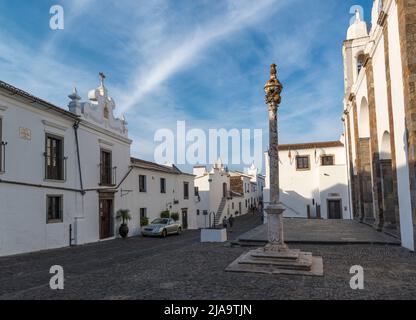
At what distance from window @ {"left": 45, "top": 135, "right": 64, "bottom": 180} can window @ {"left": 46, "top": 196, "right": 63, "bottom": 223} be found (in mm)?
906

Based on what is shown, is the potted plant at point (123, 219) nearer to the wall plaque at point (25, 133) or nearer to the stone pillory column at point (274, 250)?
the wall plaque at point (25, 133)

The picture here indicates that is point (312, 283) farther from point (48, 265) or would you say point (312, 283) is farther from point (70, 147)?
point (70, 147)

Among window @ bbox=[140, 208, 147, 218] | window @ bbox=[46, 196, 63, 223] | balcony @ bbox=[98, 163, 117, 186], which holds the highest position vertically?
balcony @ bbox=[98, 163, 117, 186]

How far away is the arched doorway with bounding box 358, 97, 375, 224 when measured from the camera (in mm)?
16531

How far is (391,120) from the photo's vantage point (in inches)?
405

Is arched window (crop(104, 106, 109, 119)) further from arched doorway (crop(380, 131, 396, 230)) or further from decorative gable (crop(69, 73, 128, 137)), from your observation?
arched doorway (crop(380, 131, 396, 230))

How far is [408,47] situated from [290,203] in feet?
72.8

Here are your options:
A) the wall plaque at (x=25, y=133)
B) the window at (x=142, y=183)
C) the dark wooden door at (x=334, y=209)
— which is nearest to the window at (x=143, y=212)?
the window at (x=142, y=183)

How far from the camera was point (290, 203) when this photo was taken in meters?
29.5

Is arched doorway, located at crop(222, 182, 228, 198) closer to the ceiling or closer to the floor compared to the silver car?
closer to the ceiling

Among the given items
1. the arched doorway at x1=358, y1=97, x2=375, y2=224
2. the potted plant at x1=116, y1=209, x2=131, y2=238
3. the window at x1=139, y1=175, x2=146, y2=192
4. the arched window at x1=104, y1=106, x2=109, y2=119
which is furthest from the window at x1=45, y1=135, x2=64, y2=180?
the arched doorway at x1=358, y1=97, x2=375, y2=224

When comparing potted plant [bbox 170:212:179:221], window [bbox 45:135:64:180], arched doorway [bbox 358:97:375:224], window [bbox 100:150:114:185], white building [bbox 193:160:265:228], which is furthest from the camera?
white building [bbox 193:160:265:228]

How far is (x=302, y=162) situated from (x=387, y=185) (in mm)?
17620

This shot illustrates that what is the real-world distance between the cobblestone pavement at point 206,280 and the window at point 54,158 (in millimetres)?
5356
